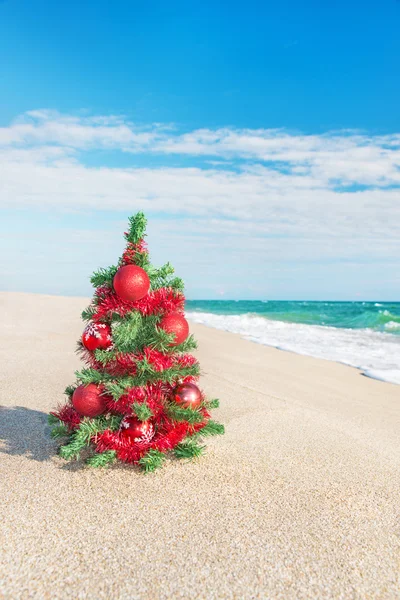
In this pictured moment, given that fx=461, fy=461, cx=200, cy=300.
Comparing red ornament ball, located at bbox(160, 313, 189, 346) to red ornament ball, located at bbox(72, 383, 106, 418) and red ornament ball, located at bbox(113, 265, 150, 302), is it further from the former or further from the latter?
red ornament ball, located at bbox(72, 383, 106, 418)

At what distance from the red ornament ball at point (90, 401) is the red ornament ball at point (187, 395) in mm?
415

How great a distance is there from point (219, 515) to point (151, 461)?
512 mm

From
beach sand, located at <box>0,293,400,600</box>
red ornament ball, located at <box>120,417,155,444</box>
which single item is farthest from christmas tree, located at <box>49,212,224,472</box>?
beach sand, located at <box>0,293,400,600</box>

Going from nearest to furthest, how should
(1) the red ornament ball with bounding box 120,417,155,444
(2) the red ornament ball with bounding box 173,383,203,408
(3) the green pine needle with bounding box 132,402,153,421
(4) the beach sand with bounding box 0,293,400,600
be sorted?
(4) the beach sand with bounding box 0,293,400,600 < (3) the green pine needle with bounding box 132,402,153,421 < (1) the red ornament ball with bounding box 120,417,155,444 < (2) the red ornament ball with bounding box 173,383,203,408

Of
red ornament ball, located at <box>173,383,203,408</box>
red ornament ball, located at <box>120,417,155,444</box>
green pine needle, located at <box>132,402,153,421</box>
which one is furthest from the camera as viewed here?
red ornament ball, located at <box>173,383,203,408</box>

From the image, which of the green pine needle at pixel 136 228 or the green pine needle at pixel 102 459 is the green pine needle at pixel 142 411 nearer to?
the green pine needle at pixel 102 459

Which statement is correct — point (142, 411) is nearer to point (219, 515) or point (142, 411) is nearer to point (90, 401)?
point (90, 401)

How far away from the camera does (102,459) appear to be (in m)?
2.42

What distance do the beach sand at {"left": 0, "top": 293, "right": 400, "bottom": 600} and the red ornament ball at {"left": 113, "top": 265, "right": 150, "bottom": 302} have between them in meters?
0.95

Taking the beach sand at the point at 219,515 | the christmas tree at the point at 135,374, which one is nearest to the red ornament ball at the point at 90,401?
Result: the christmas tree at the point at 135,374

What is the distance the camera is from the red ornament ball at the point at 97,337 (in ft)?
8.29

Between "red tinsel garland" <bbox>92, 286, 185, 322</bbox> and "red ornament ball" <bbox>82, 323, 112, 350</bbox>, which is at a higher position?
"red tinsel garland" <bbox>92, 286, 185, 322</bbox>

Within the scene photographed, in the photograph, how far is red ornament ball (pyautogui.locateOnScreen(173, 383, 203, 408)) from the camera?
8.61ft

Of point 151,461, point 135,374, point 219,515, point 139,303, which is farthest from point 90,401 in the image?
point 219,515
